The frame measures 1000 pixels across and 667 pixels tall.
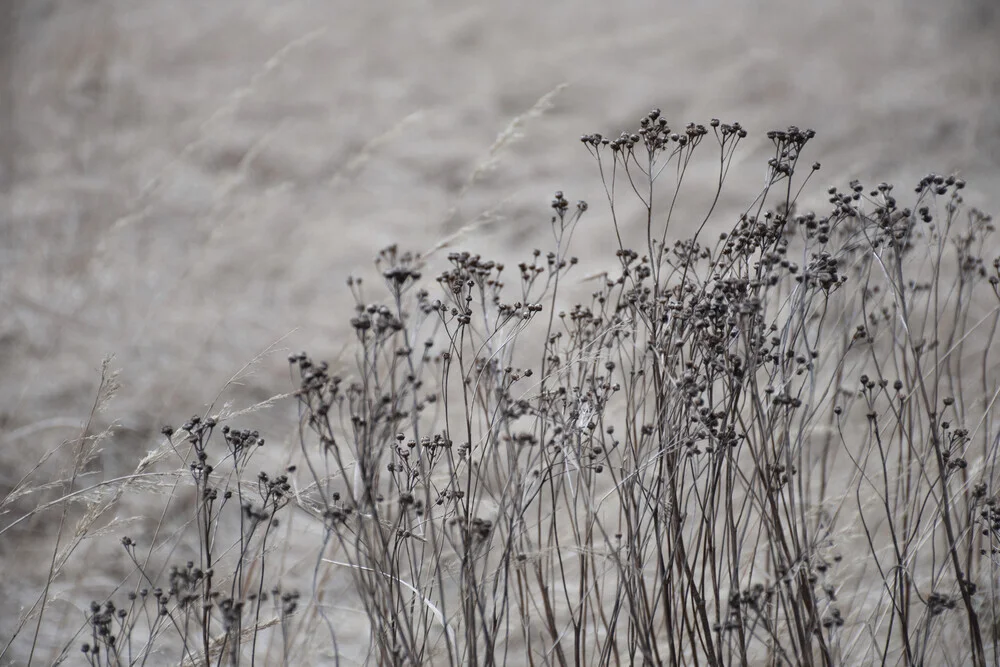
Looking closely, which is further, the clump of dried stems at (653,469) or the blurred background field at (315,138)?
the blurred background field at (315,138)

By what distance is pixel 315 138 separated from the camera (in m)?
1.90

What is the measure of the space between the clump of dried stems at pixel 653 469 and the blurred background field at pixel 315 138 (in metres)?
0.15

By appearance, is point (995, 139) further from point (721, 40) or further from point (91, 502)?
point (91, 502)

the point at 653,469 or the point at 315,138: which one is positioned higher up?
the point at 315,138

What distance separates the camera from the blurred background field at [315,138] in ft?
5.65

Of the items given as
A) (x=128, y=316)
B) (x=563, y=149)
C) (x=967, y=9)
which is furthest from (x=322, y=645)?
(x=967, y=9)

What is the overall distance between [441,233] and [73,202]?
42.3 inches

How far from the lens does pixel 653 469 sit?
796 mm

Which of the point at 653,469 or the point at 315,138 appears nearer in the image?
the point at 653,469

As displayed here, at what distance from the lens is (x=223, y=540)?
5.53ft

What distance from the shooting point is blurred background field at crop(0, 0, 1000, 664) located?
1723mm

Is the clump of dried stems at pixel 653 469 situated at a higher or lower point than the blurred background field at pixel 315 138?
lower

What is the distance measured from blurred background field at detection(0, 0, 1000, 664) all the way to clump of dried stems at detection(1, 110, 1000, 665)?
0.15 m

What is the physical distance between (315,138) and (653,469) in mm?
1459
